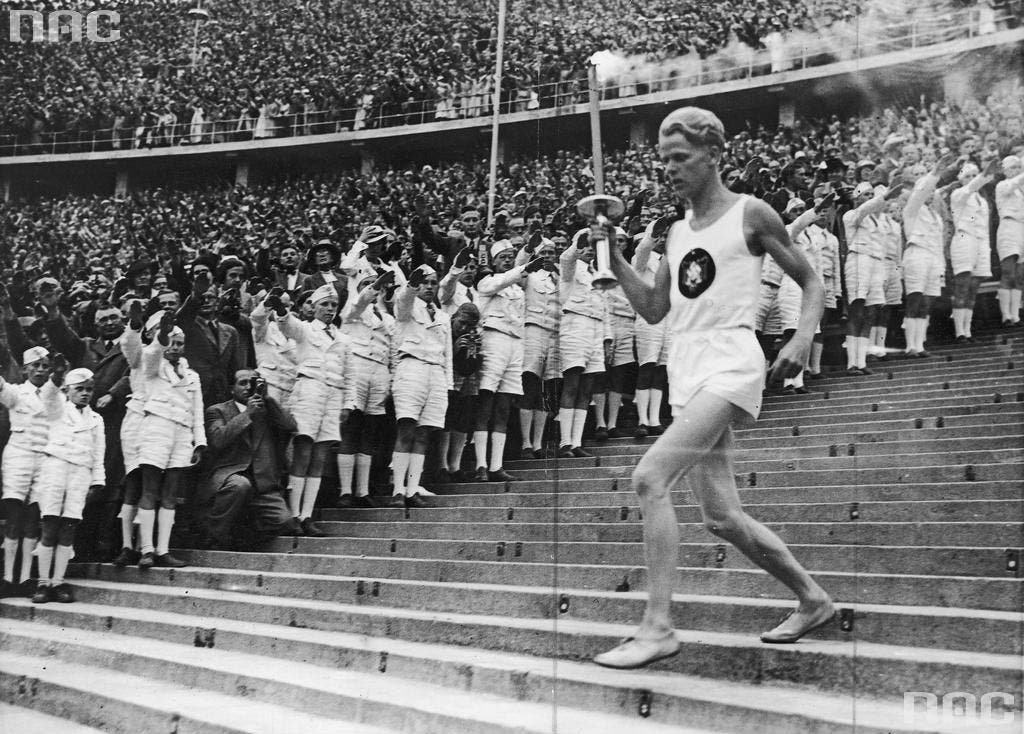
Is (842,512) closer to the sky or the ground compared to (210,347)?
closer to the ground

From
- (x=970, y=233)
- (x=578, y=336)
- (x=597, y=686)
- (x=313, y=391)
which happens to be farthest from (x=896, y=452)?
(x=313, y=391)

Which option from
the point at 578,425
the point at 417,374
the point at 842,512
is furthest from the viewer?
the point at 417,374

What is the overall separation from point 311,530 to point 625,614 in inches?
146

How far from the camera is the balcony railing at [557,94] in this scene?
4.41 m

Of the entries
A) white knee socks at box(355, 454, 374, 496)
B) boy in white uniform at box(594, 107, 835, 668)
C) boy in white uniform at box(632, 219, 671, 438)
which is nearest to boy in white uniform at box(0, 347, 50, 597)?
white knee socks at box(355, 454, 374, 496)

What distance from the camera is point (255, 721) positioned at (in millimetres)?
4234

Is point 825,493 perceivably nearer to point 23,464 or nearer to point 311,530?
point 311,530

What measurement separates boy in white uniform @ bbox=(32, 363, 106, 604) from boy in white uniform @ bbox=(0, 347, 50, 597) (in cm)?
8

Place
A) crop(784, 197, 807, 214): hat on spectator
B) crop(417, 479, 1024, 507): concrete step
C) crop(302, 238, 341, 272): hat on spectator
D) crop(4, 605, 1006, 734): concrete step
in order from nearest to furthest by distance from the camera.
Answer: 1. crop(4, 605, 1006, 734): concrete step
2. crop(417, 479, 1024, 507): concrete step
3. crop(784, 197, 807, 214): hat on spectator
4. crop(302, 238, 341, 272): hat on spectator

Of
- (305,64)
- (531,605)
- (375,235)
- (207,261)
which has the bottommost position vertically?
(531,605)

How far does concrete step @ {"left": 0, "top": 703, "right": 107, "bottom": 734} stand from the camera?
4918mm

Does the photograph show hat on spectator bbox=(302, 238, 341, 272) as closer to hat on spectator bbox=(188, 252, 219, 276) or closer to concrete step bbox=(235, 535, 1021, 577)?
hat on spectator bbox=(188, 252, 219, 276)

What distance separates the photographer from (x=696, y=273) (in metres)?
3.67

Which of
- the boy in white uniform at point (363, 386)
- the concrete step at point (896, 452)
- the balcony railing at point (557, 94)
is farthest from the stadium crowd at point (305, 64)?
the concrete step at point (896, 452)
